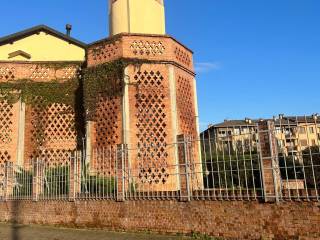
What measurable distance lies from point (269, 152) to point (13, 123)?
1110cm

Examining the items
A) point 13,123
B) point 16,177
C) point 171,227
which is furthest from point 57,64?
point 171,227

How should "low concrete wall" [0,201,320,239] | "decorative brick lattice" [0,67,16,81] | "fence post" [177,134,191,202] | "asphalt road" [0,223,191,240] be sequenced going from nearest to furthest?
"low concrete wall" [0,201,320,239], "fence post" [177,134,191,202], "asphalt road" [0,223,191,240], "decorative brick lattice" [0,67,16,81]

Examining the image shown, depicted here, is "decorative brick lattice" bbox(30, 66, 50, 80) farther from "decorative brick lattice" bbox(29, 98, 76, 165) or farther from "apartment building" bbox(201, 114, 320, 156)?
"apartment building" bbox(201, 114, 320, 156)

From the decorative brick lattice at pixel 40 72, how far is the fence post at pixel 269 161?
10.9m

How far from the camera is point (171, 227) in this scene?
8.02m

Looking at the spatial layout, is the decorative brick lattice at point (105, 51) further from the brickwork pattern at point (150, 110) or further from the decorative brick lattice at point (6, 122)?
the decorative brick lattice at point (6, 122)

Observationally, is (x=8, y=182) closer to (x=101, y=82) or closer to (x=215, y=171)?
(x=101, y=82)

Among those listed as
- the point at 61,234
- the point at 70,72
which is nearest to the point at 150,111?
the point at 70,72

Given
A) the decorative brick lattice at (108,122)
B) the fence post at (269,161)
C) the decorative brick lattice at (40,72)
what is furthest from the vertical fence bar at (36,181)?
the fence post at (269,161)

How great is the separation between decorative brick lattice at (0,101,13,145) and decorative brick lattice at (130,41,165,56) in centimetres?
584

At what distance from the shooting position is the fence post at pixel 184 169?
25.9 feet

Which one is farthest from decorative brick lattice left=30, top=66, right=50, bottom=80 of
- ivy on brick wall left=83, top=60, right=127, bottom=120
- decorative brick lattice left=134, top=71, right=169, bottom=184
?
decorative brick lattice left=134, top=71, right=169, bottom=184

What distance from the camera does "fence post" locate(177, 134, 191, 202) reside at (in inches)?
311

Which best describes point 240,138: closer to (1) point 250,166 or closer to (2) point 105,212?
(1) point 250,166
